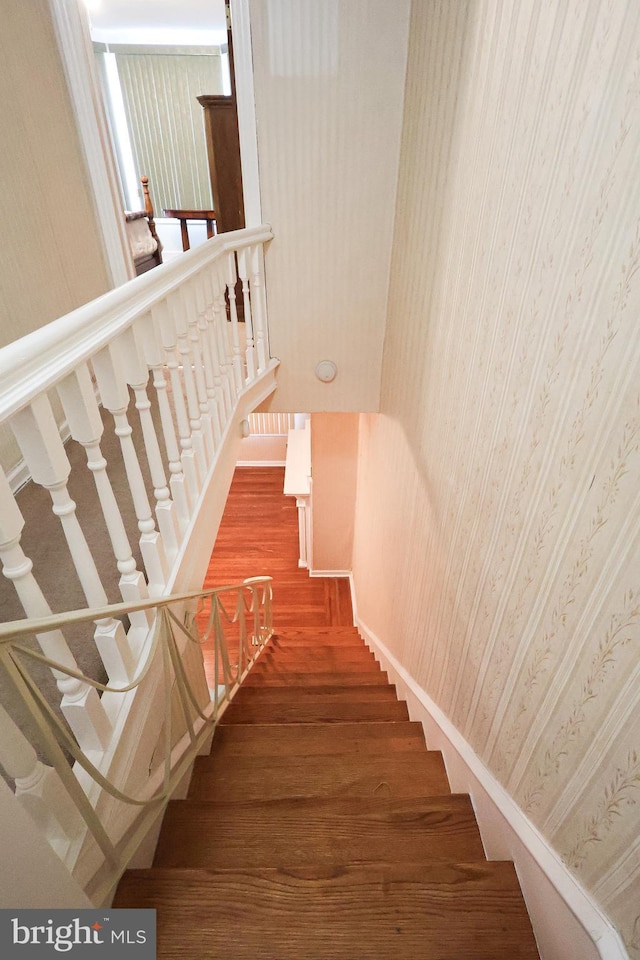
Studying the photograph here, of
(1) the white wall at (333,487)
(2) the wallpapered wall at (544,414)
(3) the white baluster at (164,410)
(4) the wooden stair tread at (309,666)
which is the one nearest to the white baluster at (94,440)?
(3) the white baluster at (164,410)

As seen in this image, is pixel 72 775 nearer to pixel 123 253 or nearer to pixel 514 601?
pixel 514 601

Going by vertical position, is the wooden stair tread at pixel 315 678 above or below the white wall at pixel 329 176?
below

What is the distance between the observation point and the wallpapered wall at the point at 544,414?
0.82 m

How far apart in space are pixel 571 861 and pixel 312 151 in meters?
3.24

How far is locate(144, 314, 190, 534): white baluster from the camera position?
1.38 metres

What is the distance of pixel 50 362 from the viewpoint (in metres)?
0.88

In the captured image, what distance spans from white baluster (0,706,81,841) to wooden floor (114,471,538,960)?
1.11ft

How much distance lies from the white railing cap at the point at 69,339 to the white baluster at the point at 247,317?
1.25 m

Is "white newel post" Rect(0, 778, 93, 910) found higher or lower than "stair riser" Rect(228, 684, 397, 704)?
higher

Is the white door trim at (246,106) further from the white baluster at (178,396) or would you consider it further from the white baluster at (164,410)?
the white baluster at (164,410)

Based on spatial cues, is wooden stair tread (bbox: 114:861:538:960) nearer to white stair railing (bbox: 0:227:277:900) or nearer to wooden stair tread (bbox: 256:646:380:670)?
white stair railing (bbox: 0:227:277:900)

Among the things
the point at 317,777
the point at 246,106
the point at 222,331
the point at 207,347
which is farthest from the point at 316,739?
the point at 246,106

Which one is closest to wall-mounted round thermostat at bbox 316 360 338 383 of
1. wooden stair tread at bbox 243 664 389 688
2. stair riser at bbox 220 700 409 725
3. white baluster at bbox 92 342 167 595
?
wooden stair tread at bbox 243 664 389 688

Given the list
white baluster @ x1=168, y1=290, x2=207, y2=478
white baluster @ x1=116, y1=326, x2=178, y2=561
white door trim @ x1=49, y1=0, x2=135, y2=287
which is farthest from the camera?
white door trim @ x1=49, y1=0, x2=135, y2=287
